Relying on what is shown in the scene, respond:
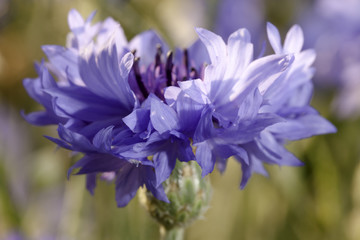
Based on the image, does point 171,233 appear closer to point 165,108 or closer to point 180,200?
point 180,200

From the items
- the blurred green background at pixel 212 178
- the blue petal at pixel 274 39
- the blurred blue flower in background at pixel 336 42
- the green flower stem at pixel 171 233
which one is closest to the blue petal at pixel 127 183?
the green flower stem at pixel 171 233

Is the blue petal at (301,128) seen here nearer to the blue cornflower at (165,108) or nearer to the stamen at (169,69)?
the blue cornflower at (165,108)

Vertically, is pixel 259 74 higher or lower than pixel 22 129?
higher

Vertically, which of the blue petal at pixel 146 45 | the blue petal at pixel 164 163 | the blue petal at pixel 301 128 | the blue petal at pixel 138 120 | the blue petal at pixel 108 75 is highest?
the blue petal at pixel 108 75

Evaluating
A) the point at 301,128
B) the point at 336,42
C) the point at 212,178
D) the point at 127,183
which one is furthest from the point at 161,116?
the point at 336,42

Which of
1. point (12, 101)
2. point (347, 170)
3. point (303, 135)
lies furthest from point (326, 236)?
point (12, 101)

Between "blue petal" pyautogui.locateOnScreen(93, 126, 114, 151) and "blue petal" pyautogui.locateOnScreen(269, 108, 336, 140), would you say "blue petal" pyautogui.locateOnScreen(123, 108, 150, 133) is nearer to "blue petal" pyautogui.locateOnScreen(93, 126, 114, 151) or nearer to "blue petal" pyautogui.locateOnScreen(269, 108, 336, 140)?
"blue petal" pyautogui.locateOnScreen(93, 126, 114, 151)

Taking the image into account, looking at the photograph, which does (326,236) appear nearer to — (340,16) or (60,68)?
(340,16)

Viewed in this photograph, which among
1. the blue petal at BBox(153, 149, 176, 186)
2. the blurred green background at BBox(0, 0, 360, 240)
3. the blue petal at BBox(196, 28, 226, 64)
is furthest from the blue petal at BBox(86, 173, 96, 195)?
the blurred green background at BBox(0, 0, 360, 240)
